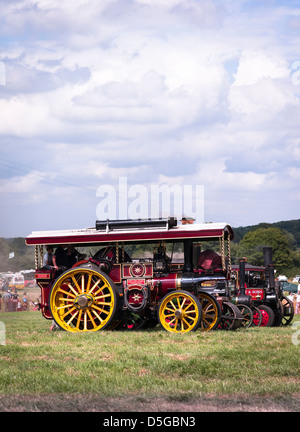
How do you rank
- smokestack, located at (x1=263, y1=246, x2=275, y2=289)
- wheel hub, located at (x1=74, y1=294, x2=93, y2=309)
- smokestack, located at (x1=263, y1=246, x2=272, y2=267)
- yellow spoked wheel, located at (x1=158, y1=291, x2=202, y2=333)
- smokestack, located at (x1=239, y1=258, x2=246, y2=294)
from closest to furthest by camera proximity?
yellow spoked wheel, located at (x1=158, y1=291, x2=202, y2=333) → wheel hub, located at (x1=74, y1=294, x2=93, y2=309) → smokestack, located at (x1=239, y1=258, x2=246, y2=294) → smokestack, located at (x1=263, y1=246, x2=275, y2=289) → smokestack, located at (x1=263, y1=246, x2=272, y2=267)

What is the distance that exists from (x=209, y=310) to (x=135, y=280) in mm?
1648

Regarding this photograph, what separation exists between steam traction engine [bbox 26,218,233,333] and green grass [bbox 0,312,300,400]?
0.90 metres

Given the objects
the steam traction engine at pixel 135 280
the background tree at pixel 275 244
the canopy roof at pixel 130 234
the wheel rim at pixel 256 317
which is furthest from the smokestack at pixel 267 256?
the background tree at pixel 275 244

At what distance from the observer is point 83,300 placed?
13891mm

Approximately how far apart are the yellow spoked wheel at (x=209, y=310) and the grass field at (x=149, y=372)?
1.08m

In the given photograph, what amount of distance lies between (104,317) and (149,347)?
9.80 feet

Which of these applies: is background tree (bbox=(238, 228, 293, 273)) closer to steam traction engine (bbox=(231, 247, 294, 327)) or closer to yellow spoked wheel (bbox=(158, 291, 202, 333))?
steam traction engine (bbox=(231, 247, 294, 327))

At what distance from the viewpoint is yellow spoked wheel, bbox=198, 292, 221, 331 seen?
14.2 meters

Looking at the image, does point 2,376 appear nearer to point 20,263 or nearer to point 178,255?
point 178,255

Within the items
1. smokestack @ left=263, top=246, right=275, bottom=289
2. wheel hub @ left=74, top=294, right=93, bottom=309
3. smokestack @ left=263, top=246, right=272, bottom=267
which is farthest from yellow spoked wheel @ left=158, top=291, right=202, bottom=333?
smokestack @ left=263, top=246, right=272, bottom=267

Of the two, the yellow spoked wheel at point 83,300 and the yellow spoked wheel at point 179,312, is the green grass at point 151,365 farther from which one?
the yellow spoked wheel at point 83,300

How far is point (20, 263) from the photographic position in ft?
91.3

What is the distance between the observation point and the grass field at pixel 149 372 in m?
7.71
